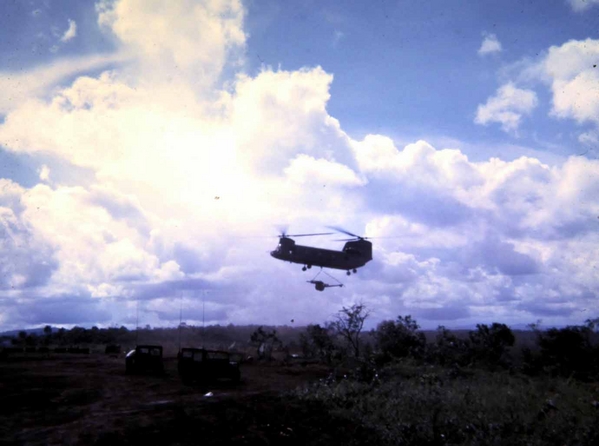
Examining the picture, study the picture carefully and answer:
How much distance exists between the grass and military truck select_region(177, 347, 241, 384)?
25.1 feet

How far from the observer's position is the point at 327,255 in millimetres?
34156

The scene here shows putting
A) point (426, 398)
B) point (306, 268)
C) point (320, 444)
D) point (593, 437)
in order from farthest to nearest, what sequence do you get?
point (306, 268) < point (426, 398) < point (320, 444) < point (593, 437)

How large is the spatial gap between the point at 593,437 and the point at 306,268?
23103 mm

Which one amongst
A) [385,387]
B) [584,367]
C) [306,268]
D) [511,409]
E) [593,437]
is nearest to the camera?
[593,437]

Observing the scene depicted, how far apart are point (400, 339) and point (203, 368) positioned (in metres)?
18.3

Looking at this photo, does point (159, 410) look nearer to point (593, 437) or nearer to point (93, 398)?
point (93, 398)

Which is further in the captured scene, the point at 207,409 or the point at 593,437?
the point at 207,409

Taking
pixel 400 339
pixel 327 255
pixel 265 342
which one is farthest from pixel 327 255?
pixel 265 342

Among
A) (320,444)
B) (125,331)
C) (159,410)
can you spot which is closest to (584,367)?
(320,444)

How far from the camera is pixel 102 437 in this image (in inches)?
513

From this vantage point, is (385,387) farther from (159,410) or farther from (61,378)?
(61,378)

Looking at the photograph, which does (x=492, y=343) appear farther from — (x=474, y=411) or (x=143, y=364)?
(x=143, y=364)

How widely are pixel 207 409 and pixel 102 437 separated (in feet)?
15.7

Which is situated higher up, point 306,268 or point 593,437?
point 306,268
